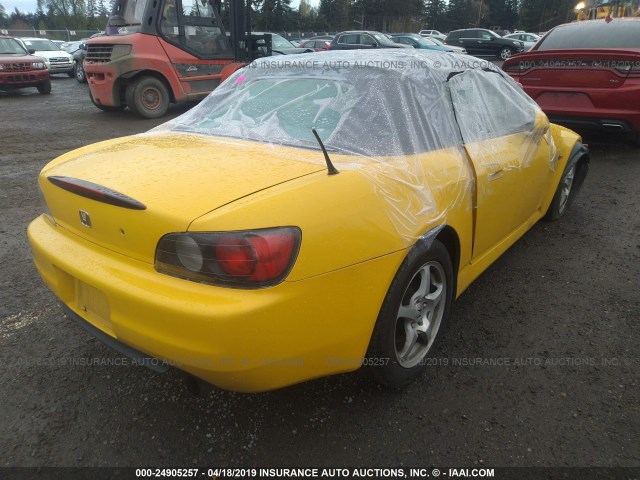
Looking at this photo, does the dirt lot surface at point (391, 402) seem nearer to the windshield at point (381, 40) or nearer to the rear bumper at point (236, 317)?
the rear bumper at point (236, 317)

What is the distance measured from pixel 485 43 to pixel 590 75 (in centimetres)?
2084

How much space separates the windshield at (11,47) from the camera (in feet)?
43.9

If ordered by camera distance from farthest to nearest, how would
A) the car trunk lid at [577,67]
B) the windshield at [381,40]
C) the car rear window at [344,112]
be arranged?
the windshield at [381,40], the car trunk lid at [577,67], the car rear window at [344,112]

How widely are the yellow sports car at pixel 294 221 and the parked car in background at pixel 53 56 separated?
67.1 ft

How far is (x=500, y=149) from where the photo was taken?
8.77ft

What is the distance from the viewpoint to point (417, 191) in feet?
6.56

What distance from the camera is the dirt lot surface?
6.05 ft

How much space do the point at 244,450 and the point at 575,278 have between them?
8.27ft

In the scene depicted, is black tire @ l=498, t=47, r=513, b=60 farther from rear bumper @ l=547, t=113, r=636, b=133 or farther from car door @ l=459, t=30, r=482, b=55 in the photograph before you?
rear bumper @ l=547, t=113, r=636, b=133

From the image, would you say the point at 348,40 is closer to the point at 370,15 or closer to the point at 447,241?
the point at 447,241

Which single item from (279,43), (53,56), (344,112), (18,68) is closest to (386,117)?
(344,112)

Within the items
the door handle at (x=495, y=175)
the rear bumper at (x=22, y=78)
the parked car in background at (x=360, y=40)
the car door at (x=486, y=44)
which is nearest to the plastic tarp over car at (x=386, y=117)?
the door handle at (x=495, y=175)

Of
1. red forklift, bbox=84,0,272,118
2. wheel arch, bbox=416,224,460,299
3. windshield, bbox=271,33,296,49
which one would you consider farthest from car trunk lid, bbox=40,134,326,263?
windshield, bbox=271,33,296,49

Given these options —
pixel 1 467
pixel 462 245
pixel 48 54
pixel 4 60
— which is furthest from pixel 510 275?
pixel 48 54
